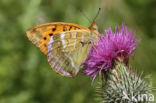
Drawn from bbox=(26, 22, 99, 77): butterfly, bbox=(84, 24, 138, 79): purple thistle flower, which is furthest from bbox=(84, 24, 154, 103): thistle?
bbox=(26, 22, 99, 77): butterfly

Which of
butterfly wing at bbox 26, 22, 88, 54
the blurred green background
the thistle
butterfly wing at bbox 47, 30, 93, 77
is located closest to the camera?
the thistle

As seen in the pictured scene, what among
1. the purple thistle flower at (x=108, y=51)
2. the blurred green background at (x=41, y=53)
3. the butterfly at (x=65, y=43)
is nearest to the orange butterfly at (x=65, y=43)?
the butterfly at (x=65, y=43)

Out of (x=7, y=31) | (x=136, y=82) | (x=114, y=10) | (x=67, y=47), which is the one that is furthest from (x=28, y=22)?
(x=136, y=82)

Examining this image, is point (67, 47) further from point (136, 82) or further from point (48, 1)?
point (48, 1)

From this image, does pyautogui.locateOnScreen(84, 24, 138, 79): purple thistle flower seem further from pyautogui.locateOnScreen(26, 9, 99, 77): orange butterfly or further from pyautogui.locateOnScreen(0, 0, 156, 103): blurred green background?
pyautogui.locateOnScreen(0, 0, 156, 103): blurred green background

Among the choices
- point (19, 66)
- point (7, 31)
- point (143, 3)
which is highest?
point (143, 3)

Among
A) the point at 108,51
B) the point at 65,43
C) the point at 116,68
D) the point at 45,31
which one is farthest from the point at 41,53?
the point at 116,68
